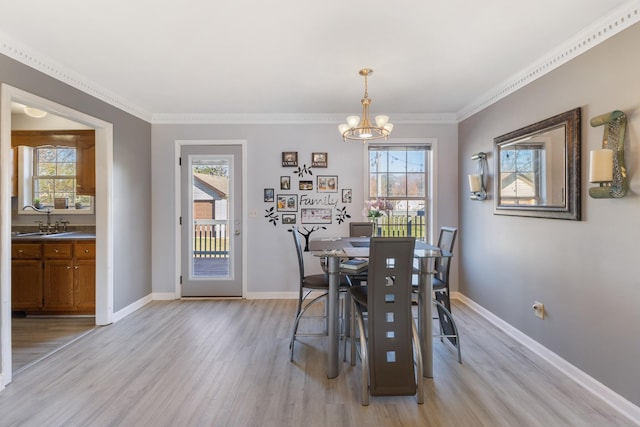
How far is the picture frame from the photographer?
4316 mm

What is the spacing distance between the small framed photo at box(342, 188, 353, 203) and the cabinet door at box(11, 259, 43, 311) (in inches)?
143

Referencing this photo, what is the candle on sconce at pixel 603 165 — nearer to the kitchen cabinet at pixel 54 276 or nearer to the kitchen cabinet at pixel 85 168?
the kitchen cabinet at pixel 54 276

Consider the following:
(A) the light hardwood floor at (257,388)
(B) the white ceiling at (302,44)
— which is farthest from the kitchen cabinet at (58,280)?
(B) the white ceiling at (302,44)

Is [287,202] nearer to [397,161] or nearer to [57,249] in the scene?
[397,161]

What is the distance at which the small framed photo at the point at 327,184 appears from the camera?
14.1 ft

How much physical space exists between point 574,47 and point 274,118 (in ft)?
10.4

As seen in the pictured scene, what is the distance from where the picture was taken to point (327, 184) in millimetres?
4309

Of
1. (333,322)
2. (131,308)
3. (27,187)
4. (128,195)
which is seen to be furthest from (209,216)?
(333,322)

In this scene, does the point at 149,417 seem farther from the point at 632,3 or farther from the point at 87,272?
the point at 632,3

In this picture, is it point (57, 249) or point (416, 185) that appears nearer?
point (57, 249)

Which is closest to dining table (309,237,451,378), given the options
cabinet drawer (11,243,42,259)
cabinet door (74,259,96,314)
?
cabinet door (74,259,96,314)

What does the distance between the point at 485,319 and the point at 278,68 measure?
3383 millimetres

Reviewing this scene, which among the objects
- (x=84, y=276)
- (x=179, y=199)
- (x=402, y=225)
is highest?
(x=179, y=199)

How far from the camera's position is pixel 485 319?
348cm
